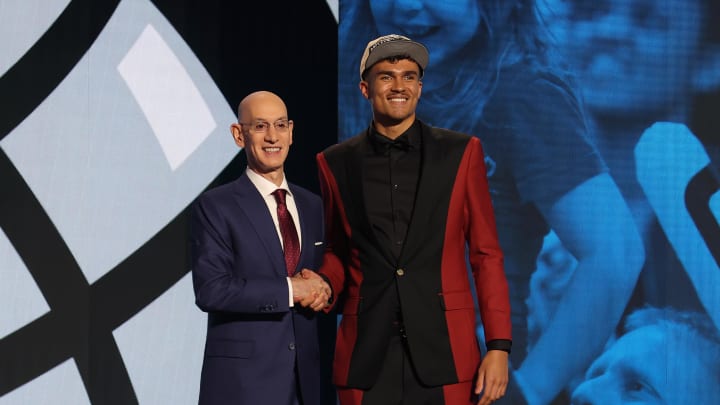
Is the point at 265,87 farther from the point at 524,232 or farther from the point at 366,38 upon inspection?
the point at 524,232

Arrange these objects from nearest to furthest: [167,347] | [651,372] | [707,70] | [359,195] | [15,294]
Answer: [359,195] < [15,294] < [167,347] < [651,372] < [707,70]

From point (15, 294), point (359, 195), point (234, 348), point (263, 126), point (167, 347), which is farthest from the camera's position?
point (167, 347)

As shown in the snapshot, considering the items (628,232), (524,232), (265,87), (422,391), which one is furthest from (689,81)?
(422,391)

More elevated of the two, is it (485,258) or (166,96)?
(166,96)

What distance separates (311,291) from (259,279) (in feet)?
0.51

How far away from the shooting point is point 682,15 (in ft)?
13.9

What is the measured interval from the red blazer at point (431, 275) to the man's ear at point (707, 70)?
235 centimetres

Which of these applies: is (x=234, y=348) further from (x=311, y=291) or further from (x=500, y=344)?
(x=500, y=344)

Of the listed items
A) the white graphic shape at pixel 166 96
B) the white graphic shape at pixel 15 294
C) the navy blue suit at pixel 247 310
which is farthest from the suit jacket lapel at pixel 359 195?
the white graphic shape at pixel 15 294

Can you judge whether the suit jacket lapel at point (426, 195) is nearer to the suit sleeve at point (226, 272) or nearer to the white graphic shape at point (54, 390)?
the suit sleeve at point (226, 272)

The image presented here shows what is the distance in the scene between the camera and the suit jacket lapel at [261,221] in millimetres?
2439

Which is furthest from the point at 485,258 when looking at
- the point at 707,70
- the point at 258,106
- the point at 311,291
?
the point at 707,70

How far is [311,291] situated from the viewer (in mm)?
2320

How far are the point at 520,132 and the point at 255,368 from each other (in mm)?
2085
